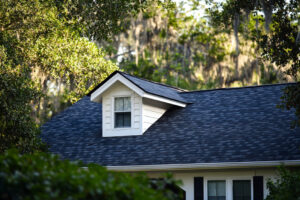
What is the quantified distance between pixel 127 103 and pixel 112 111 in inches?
21.9

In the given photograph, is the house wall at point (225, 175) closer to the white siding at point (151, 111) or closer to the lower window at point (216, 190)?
the lower window at point (216, 190)

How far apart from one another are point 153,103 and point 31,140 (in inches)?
170

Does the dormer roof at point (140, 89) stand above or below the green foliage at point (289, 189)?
above

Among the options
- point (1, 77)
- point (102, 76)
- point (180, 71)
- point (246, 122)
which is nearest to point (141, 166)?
point (246, 122)

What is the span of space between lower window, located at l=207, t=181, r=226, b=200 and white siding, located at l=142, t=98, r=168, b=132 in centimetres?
325

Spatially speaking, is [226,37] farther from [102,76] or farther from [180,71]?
[102,76]

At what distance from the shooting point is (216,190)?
13062 millimetres

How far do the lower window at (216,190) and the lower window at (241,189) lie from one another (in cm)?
30

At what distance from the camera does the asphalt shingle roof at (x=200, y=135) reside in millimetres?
12891

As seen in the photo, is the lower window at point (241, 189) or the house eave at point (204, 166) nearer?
the house eave at point (204, 166)

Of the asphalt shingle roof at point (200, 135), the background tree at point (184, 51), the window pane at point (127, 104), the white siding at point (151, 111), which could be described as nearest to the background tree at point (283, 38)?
the asphalt shingle roof at point (200, 135)

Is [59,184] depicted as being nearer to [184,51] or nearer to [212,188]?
[212,188]

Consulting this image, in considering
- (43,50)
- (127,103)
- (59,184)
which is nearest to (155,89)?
(127,103)

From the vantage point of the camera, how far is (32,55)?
18906 mm
